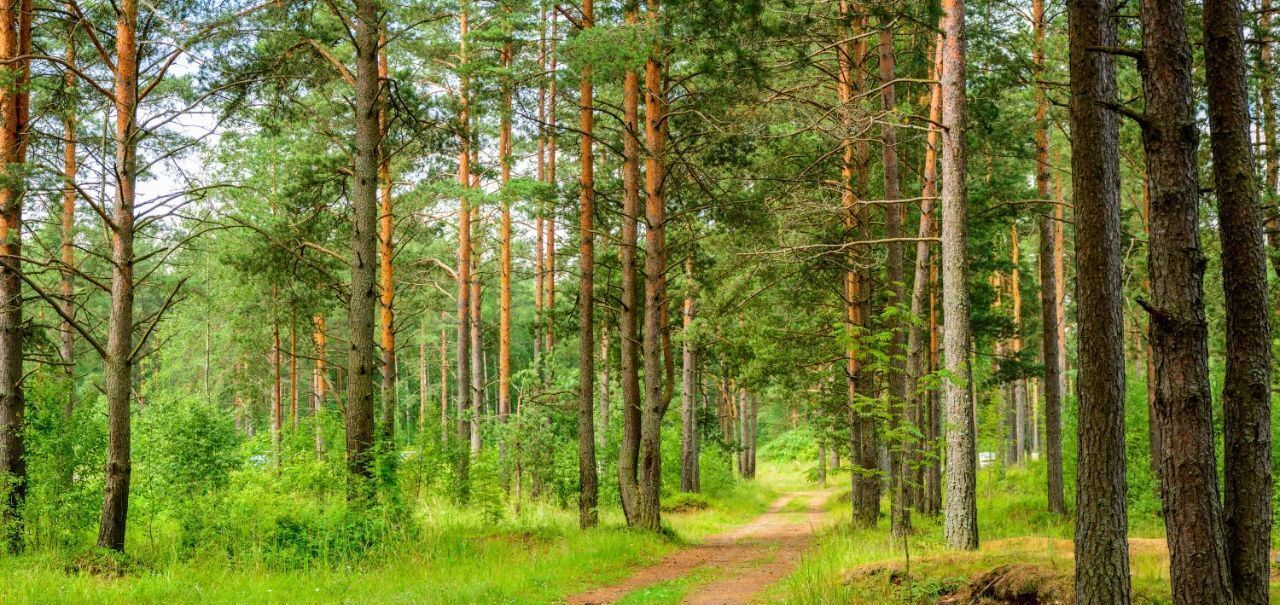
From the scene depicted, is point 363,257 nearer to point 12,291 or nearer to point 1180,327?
point 12,291

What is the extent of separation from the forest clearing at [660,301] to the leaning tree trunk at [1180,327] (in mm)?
24

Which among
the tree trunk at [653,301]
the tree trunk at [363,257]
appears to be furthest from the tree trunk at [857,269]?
the tree trunk at [363,257]

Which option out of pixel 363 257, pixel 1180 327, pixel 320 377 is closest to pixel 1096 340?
pixel 1180 327

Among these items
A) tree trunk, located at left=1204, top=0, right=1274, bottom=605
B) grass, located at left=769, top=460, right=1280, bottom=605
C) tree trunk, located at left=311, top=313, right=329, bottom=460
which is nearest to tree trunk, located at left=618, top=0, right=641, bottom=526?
grass, located at left=769, top=460, right=1280, bottom=605

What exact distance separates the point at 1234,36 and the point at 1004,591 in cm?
459

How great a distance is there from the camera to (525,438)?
17.0m

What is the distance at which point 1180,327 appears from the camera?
545 cm

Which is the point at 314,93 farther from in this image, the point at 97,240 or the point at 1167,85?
the point at 1167,85

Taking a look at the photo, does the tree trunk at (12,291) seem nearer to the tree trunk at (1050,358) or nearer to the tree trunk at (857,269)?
the tree trunk at (857,269)

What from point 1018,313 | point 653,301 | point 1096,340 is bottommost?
point 1096,340

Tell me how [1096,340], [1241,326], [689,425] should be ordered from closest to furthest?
[1096,340]
[1241,326]
[689,425]

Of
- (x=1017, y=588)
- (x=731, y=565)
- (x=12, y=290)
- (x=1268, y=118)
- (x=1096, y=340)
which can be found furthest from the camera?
(x=1268, y=118)

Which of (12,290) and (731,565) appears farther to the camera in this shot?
(731,565)

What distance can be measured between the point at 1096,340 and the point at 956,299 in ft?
14.3
